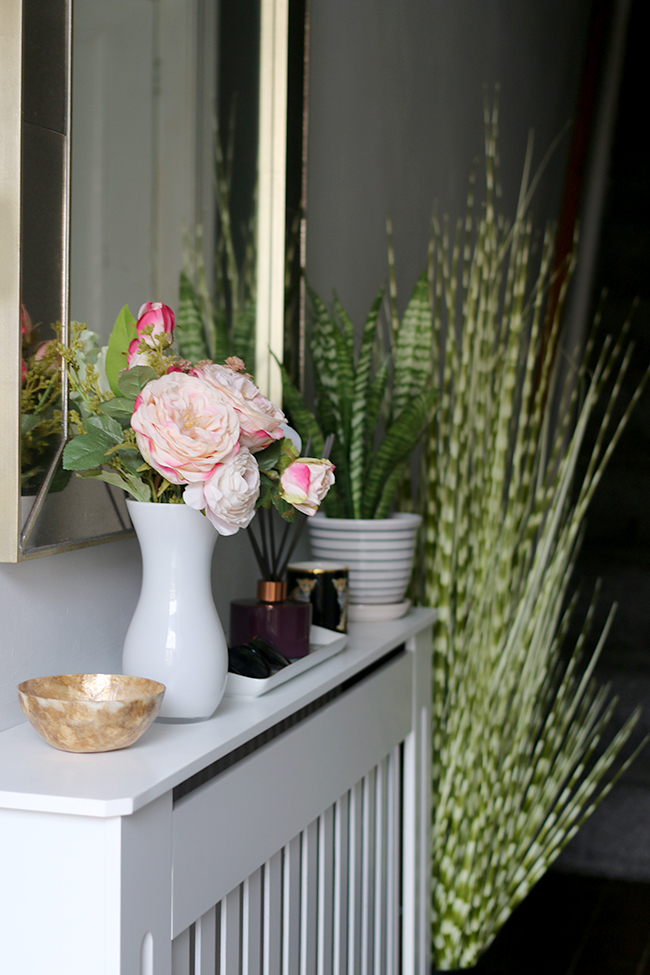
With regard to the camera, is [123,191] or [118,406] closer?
[118,406]

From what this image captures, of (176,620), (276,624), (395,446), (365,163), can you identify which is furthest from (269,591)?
(365,163)

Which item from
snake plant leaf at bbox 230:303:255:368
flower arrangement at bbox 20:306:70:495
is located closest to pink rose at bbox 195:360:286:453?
flower arrangement at bbox 20:306:70:495

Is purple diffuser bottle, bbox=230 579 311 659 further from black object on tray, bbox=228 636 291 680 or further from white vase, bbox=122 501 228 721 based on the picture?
white vase, bbox=122 501 228 721

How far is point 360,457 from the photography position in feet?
4.59

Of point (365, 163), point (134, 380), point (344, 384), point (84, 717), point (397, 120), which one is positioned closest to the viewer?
point (84, 717)

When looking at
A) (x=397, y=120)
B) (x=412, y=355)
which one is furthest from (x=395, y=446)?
(x=397, y=120)

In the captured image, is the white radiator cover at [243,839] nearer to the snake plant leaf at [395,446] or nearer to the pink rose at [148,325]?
the snake plant leaf at [395,446]

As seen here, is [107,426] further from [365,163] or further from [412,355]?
[365,163]

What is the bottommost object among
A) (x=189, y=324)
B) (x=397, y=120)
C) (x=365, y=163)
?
(x=189, y=324)

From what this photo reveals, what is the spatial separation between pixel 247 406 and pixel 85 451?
13cm

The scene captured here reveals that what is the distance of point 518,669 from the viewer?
1758mm

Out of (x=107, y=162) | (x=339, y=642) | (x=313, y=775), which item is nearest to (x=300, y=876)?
(x=313, y=775)

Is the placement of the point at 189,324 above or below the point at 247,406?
above

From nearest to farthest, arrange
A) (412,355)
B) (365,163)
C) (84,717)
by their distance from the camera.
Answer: (84,717) < (412,355) < (365,163)
